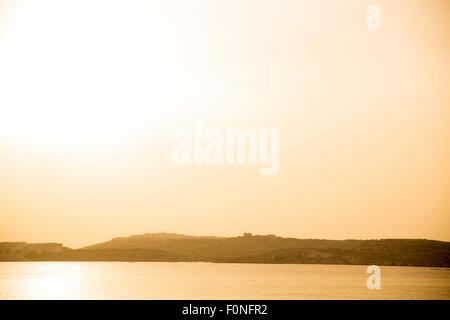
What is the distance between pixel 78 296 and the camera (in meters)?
102
